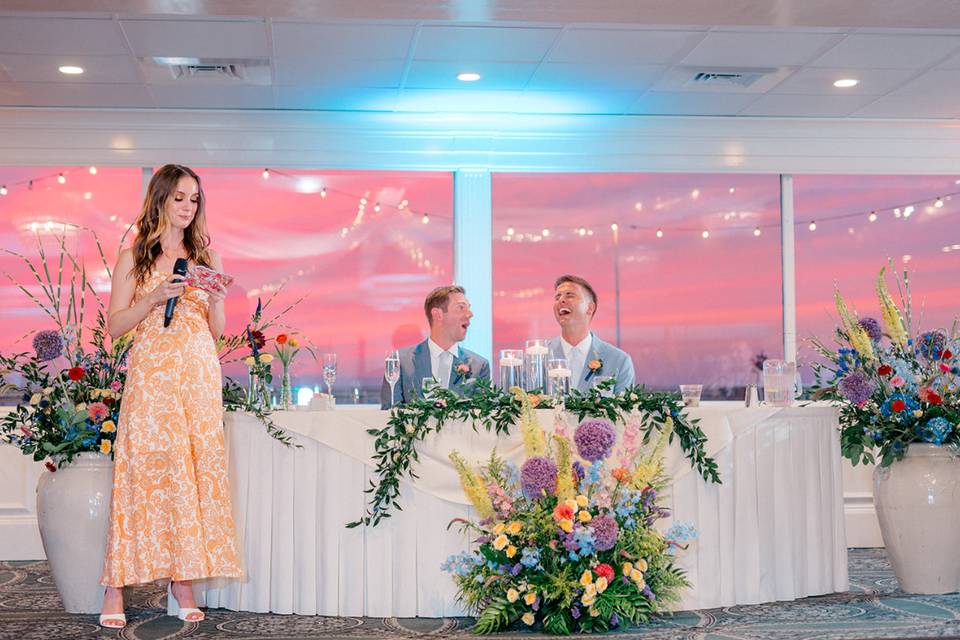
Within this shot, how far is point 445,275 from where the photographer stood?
739 centimetres

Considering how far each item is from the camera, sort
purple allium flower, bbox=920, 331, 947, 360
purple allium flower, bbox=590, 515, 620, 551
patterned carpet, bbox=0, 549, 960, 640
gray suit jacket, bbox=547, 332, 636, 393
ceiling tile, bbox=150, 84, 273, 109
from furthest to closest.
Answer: ceiling tile, bbox=150, 84, 273, 109
gray suit jacket, bbox=547, 332, 636, 393
purple allium flower, bbox=920, 331, 947, 360
patterned carpet, bbox=0, 549, 960, 640
purple allium flower, bbox=590, 515, 620, 551

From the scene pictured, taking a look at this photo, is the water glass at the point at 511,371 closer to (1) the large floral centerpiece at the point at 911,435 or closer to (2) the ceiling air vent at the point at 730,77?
(1) the large floral centerpiece at the point at 911,435

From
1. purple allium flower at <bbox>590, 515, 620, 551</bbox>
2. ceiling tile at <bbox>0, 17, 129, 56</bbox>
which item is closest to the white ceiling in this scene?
ceiling tile at <bbox>0, 17, 129, 56</bbox>

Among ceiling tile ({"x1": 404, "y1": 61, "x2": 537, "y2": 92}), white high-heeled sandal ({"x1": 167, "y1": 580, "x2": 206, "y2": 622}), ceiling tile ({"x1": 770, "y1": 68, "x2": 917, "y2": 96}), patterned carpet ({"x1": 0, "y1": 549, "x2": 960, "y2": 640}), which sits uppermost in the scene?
ceiling tile ({"x1": 770, "y1": 68, "x2": 917, "y2": 96})

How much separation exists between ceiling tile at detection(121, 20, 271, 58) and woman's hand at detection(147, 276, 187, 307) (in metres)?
1.81

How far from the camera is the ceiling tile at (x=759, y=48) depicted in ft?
18.5

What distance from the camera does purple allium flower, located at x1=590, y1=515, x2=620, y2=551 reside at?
3.75 meters

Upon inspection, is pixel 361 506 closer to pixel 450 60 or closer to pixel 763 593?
pixel 763 593

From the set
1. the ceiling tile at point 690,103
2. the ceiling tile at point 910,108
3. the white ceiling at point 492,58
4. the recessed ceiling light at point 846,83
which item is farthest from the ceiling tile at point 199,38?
the ceiling tile at point 910,108

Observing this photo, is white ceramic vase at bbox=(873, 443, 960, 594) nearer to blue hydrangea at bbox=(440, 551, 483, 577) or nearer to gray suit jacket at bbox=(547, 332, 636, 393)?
gray suit jacket at bbox=(547, 332, 636, 393)

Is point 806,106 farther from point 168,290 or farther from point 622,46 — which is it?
point 168,290

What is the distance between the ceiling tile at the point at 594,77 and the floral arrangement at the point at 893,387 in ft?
6.70

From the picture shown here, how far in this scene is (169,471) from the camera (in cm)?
406

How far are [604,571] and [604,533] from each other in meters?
0.15
